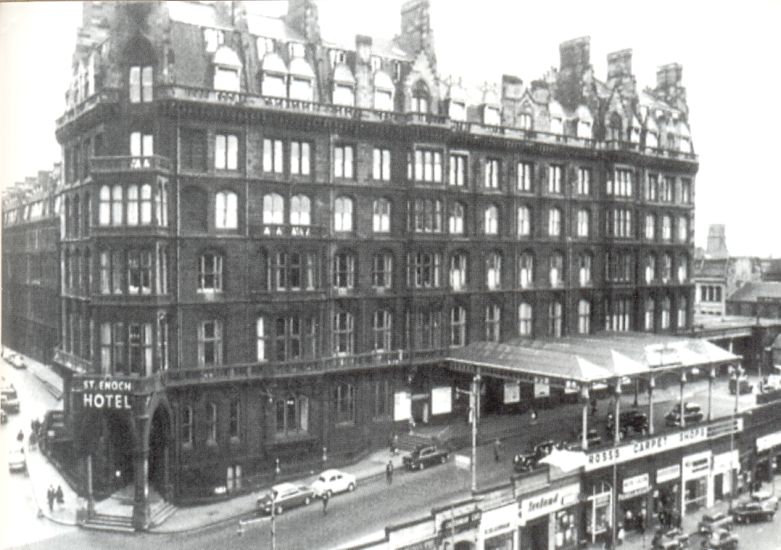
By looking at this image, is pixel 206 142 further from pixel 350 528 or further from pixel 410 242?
pixel 350 528

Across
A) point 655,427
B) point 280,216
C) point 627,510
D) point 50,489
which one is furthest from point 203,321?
point 655,427

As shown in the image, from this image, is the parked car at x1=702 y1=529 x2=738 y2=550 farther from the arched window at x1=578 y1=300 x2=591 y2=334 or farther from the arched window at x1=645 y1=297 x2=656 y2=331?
the arched window at x1=645 y1=297 x2=656 y2=331

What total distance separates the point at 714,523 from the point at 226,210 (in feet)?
94.9

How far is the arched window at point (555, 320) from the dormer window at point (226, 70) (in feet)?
84.1

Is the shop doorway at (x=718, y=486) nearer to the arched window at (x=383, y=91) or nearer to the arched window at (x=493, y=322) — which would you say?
the arched window at (x=493, y=322)

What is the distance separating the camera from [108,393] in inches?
1427

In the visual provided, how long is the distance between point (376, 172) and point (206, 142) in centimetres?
988

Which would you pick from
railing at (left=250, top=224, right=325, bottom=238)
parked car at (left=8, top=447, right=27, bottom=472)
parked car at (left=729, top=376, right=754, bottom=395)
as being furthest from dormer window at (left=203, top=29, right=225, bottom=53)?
parked car at (left=729, top=376, right=754, bottom=395)

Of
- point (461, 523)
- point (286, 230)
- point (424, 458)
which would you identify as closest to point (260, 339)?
point (286, 230)

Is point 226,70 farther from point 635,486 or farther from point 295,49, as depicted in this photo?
point 635,486

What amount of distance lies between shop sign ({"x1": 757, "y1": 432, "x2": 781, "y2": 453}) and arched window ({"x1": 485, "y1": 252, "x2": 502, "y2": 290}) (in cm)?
1898

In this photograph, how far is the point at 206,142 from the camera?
38844 mm

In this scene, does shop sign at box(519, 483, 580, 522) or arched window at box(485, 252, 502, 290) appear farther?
arched window at box(485, 252, 502, 290)

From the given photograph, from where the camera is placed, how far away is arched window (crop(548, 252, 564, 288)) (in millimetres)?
54781
